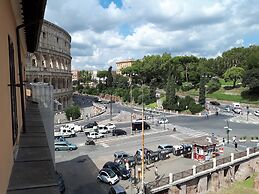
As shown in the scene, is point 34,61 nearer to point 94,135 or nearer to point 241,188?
point 94,135

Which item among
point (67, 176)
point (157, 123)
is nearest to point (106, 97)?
point (157, 123)

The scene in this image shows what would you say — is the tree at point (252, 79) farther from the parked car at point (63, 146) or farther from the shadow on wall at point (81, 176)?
the shadow on wall at point (81, 176)

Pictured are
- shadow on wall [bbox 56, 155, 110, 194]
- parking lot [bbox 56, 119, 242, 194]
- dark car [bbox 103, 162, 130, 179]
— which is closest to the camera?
shadow on wall [bbox 56, 155, 110, 194]

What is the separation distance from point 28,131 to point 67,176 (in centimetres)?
2110

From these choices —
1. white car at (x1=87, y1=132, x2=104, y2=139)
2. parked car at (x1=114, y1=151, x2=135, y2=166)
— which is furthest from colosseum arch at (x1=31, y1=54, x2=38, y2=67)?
parked car at (x1=114, y1=151, x2=135, y2=166)

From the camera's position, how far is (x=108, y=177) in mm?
23609

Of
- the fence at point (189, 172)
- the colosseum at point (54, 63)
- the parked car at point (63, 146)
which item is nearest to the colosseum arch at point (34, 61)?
the colosseum at point (54, 63)

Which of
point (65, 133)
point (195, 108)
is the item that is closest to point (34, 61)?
point (65, 133)

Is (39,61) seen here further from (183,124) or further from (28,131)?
(28,131)

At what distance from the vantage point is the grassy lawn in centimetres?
2701

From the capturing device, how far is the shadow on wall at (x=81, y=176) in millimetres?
22630

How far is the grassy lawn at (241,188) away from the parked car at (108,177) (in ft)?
31.3

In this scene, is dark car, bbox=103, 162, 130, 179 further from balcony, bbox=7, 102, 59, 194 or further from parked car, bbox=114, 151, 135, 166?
balcony, bbox=7, 102, 59, 194

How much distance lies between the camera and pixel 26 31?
7.18m
